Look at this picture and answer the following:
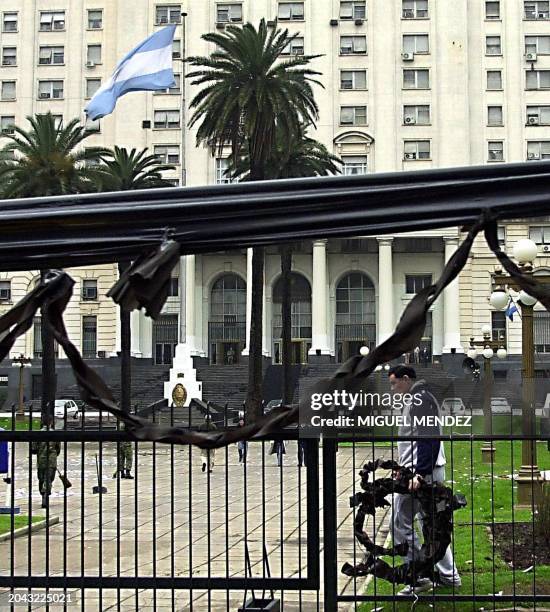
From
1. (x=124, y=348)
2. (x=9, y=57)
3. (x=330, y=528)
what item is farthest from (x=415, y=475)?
(x=9, y=57)

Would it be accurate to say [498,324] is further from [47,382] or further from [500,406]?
[500,406]

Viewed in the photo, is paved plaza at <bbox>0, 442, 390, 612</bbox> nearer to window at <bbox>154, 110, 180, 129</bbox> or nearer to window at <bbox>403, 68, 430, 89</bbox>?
window at <bbox>154, 110, 180, 129</bbox>

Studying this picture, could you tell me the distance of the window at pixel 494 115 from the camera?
7062cm

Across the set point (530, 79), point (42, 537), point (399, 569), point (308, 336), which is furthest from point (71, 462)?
point (530, 79)

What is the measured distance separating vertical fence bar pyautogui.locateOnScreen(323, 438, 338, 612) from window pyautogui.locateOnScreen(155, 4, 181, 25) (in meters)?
70.2

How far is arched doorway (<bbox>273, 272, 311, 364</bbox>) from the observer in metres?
73.6

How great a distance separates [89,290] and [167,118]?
13.7 metres

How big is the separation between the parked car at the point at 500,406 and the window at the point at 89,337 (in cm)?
6683

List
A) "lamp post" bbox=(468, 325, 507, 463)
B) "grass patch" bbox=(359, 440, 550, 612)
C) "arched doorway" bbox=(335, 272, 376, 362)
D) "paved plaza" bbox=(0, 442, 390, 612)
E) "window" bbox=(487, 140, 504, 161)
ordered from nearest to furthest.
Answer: "lamp post" bbox=(468, 325, 507, 463), "paved plaza" bbox=(0, 442, 390, 612), "grass patch" bbox=(359, 440, 550, 612), "window" bbox=(487, 140, 504, 161), "arched doorway" bbox=(335, 272, 376, 362)

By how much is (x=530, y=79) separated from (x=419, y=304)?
70.6 m

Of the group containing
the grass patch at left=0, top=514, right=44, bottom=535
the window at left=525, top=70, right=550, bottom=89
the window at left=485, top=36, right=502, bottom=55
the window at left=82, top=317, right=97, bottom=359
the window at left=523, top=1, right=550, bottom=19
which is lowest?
the grass patch at left=0, top=514, right=44, bottom=535

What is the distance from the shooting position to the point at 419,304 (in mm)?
4012

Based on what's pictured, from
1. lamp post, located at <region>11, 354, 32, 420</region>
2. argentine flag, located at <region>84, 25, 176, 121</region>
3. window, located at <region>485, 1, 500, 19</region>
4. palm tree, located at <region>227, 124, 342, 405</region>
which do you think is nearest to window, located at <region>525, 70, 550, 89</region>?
window, located at <region>485, 1, 500, 19</region>

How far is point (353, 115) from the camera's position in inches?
2813
